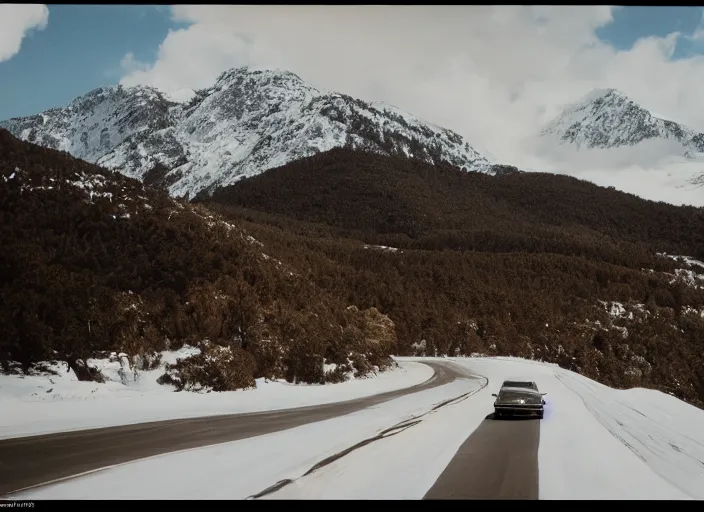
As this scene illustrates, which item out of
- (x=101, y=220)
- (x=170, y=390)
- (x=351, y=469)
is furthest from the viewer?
(x=101, y=220)

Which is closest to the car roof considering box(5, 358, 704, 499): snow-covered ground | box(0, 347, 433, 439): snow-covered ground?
box(5, 358, 704, 499): snow-covered ground

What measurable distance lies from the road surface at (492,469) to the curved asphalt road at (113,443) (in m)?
5.37

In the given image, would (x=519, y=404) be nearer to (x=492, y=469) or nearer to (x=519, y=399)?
(x=519, y=399)

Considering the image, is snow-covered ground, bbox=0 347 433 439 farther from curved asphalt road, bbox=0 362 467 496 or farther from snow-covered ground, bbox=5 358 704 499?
snow-covered ground, bbox=5 358 704 499

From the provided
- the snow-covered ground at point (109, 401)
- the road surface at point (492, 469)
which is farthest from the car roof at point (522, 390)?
the snow-covered ground at point (109, 401)

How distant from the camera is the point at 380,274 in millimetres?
92062

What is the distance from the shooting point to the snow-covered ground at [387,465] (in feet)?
29.6

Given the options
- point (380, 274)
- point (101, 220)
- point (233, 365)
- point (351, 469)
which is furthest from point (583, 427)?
point (380, 274)

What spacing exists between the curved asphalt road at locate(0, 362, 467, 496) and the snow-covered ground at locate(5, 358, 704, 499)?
0.60m

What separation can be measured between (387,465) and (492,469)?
1996mm

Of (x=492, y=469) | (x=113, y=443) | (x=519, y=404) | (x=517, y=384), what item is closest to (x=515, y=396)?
(x=519, y=404)

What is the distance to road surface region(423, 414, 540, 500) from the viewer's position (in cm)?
919
